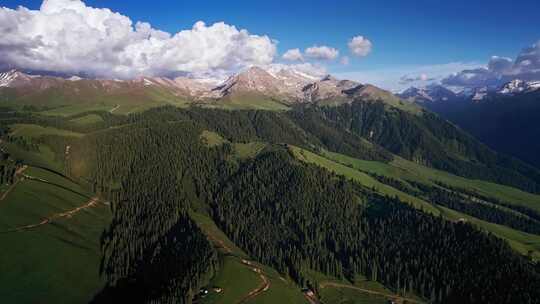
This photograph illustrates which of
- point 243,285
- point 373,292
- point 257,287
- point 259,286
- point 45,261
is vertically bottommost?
point 373,292

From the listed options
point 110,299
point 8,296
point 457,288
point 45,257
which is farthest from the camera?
point 457,288

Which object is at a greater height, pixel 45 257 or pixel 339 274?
pixel 45 257

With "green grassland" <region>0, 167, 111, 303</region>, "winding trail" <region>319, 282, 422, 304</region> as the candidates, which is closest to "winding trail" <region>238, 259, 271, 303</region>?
"winding trail" <region>319, 282, 422, 304</region>

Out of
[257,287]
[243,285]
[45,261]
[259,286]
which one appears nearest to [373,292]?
[259,286]

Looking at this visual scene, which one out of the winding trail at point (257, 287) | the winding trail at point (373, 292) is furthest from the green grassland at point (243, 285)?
the winding trail at point (373, 292)

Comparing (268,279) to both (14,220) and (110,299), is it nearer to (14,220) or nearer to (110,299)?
(110,299)

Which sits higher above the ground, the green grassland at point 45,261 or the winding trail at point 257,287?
the green grassland at point 45,261

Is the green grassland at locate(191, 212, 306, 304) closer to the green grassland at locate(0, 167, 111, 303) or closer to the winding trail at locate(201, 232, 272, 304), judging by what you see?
the winding trail at locate(201, 232, 272, 304)

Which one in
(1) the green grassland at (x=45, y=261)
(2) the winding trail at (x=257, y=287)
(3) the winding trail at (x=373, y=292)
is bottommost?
(3) the winding trail at (x=373, y=292)

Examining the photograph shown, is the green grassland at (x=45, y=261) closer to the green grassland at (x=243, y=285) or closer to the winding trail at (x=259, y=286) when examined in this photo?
the green grassland at (x=243, y=285)

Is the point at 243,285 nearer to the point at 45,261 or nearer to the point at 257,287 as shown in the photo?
the point at 257,287

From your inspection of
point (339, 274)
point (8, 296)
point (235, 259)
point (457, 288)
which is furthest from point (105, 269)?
point (457, 288)
